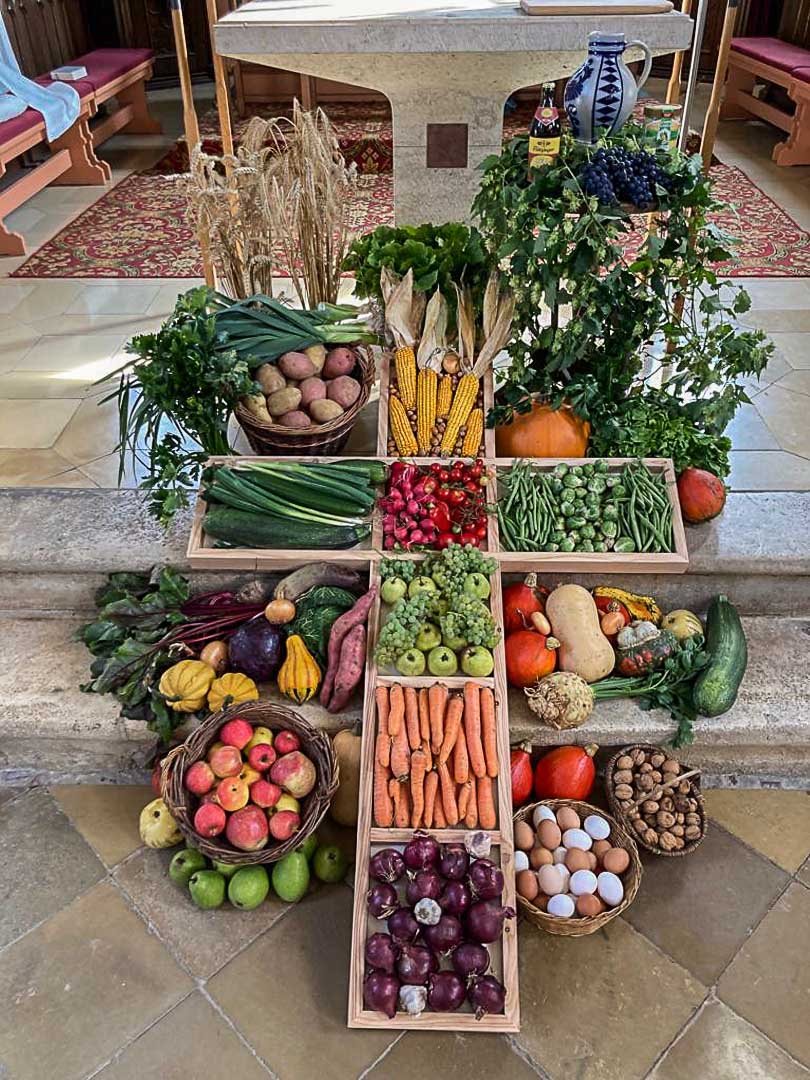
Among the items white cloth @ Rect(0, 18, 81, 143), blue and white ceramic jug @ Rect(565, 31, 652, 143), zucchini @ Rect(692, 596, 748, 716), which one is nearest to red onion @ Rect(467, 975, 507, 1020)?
zucchini @ Rect(692, 596, 748, 716)

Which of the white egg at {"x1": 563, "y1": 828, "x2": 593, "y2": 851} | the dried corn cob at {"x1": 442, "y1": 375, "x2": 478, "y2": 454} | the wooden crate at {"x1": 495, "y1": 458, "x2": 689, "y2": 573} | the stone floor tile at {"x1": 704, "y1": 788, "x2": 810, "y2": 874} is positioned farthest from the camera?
the dried corn cob at {"x1": 442, "y1": 375, "x2": 478, "y2": 454}

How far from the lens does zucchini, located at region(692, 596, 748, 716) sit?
243cm

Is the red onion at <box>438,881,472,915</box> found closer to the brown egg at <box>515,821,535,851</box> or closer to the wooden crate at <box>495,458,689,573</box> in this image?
the brown egg at <box>515,821,535,851</box>

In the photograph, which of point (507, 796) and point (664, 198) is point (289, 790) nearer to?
point (507, 796)

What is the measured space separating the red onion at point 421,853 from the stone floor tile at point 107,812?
839mm

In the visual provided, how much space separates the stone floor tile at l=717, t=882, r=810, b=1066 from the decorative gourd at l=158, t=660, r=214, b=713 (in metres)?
1.57

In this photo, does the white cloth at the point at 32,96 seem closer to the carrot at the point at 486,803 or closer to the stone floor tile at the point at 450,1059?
the carrot at the point at 486,803

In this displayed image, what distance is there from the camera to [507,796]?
2154 millimetres

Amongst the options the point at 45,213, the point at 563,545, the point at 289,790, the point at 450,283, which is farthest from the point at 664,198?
the point at 45,213

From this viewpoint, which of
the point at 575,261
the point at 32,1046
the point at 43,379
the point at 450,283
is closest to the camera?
the point at 32,1046

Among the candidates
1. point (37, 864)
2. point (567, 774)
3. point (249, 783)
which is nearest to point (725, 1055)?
point (567, 774)

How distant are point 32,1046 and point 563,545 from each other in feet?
6.29

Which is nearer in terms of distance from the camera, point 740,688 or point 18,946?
point 18,946

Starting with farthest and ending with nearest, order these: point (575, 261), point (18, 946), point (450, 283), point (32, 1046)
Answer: point (450, 283), point (575, 261), point (18, 946), point (32, 1046)
